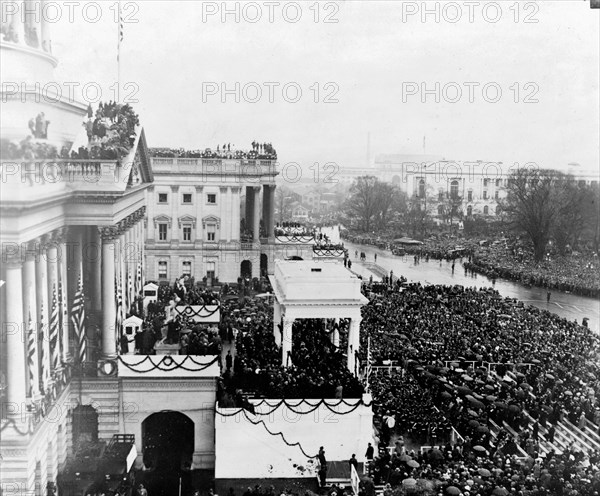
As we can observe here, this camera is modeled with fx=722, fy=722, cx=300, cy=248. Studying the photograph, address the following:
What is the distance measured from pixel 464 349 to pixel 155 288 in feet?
64.3

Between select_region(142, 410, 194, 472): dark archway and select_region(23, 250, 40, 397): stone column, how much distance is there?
646cm

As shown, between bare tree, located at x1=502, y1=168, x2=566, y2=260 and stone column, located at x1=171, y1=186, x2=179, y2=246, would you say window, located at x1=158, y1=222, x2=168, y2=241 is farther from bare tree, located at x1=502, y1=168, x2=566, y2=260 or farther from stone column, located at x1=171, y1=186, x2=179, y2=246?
bare tree, located at x1=502, y1=168, x2=566, y2=260

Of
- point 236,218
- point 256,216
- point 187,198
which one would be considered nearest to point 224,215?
point 236,218

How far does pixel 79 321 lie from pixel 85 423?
3.82 meters

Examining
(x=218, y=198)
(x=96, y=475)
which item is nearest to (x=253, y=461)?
(x=96, y=475)

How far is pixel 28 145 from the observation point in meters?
20.0

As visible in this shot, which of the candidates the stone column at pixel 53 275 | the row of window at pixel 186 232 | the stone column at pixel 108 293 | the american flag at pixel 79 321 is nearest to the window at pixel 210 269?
the row of window at pixel 186 232

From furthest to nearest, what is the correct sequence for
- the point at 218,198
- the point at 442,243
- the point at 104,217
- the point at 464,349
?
the point at 442,243 < the point at 218,198 < the point at 464,349 < the point at 104,217

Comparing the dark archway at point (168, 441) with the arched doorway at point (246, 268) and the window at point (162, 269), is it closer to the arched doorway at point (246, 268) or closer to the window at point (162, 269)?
the window at point (162, 269)

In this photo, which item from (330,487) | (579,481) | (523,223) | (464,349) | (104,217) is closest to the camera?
(579,481)

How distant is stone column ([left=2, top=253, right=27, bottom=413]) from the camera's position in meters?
20.1

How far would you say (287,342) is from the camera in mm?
32625

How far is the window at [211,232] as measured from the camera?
210 ft

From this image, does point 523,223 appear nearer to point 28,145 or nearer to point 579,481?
point 579,481
